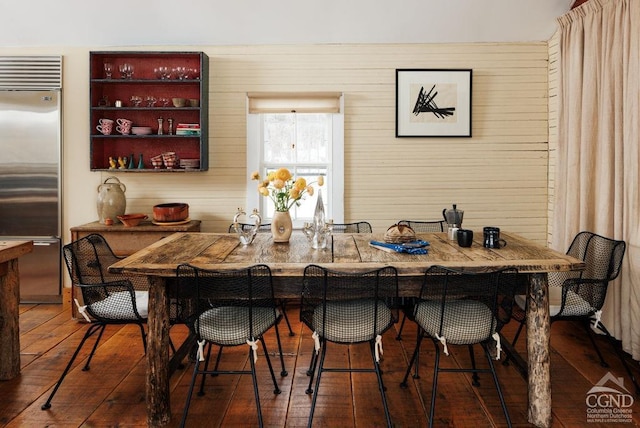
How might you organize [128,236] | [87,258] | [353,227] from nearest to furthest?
1. [87,258]
2. [128,236]
3. [353,227]

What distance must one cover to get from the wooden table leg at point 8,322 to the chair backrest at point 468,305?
2.63 meters

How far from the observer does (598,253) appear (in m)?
3.27

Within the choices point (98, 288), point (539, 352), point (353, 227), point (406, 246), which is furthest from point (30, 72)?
point (539, 352)

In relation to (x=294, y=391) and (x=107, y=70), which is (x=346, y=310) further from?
(x=107, y=70)

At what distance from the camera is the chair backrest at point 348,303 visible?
7.54 feet

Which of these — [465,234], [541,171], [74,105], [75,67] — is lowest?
[465,234]

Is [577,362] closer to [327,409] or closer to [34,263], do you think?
[327,409]

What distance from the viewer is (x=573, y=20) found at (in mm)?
3924

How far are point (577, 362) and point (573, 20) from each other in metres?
2.82

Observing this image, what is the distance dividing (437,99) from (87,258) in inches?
136

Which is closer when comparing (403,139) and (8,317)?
(8,317)

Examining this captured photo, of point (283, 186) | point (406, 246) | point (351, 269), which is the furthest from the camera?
point (283, 186)

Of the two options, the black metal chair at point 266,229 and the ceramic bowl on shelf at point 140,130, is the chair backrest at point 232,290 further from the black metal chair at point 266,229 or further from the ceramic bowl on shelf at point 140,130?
the ceramic bowl on shelf at point 140,130

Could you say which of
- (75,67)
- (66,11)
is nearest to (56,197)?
(75,67)
